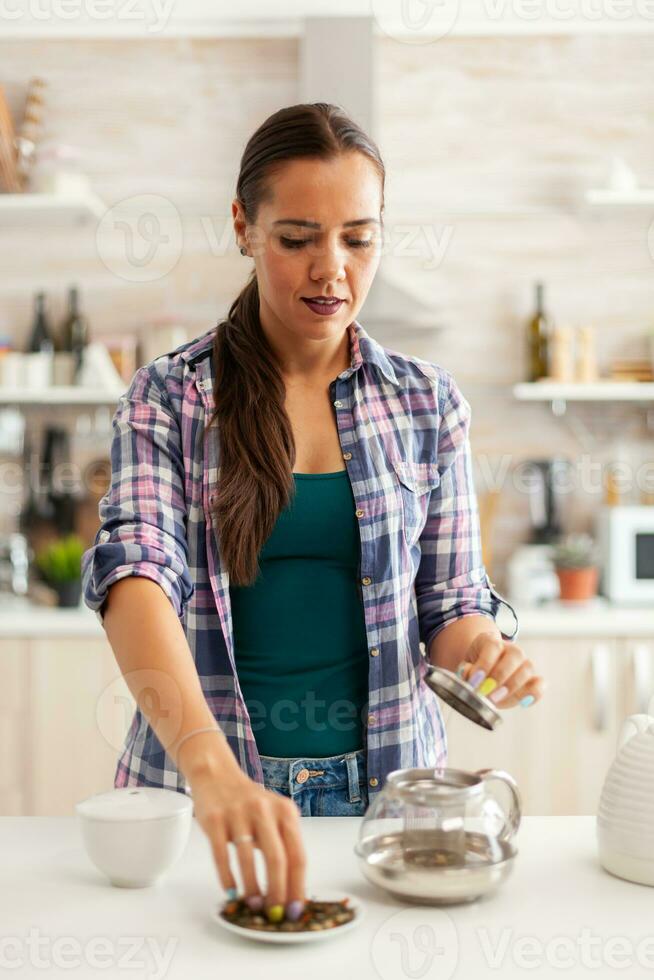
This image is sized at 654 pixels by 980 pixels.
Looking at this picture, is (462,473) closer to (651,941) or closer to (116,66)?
(651,941)

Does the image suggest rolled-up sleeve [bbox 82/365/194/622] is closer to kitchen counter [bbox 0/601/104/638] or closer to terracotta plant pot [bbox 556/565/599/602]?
kitchen counter [bbox 0/601/104/638]

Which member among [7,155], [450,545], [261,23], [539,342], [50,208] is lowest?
[450,545]

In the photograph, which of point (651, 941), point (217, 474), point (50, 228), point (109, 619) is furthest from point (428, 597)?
point (50, 228)

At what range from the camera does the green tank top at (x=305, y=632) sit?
4.25ft

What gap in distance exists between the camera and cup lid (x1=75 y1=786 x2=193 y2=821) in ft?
3.13

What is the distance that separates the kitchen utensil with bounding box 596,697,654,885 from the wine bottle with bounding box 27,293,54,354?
2.67 meters

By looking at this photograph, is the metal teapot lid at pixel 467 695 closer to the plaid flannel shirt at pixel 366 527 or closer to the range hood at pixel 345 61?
the plaid flannel shirt at pixel 366 527

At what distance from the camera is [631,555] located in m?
3.06

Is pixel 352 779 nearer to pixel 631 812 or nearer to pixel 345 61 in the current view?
pixel 631 812

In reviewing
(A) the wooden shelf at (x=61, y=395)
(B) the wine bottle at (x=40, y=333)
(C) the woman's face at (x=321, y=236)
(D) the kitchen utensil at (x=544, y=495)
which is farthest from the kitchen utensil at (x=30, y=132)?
(C) the woman's face at (x=321, y=236)

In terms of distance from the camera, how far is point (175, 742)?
0.97 meters

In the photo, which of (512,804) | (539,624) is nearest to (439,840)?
(512,804)

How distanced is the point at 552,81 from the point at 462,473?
232cm

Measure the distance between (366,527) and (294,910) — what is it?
22.3 inches
